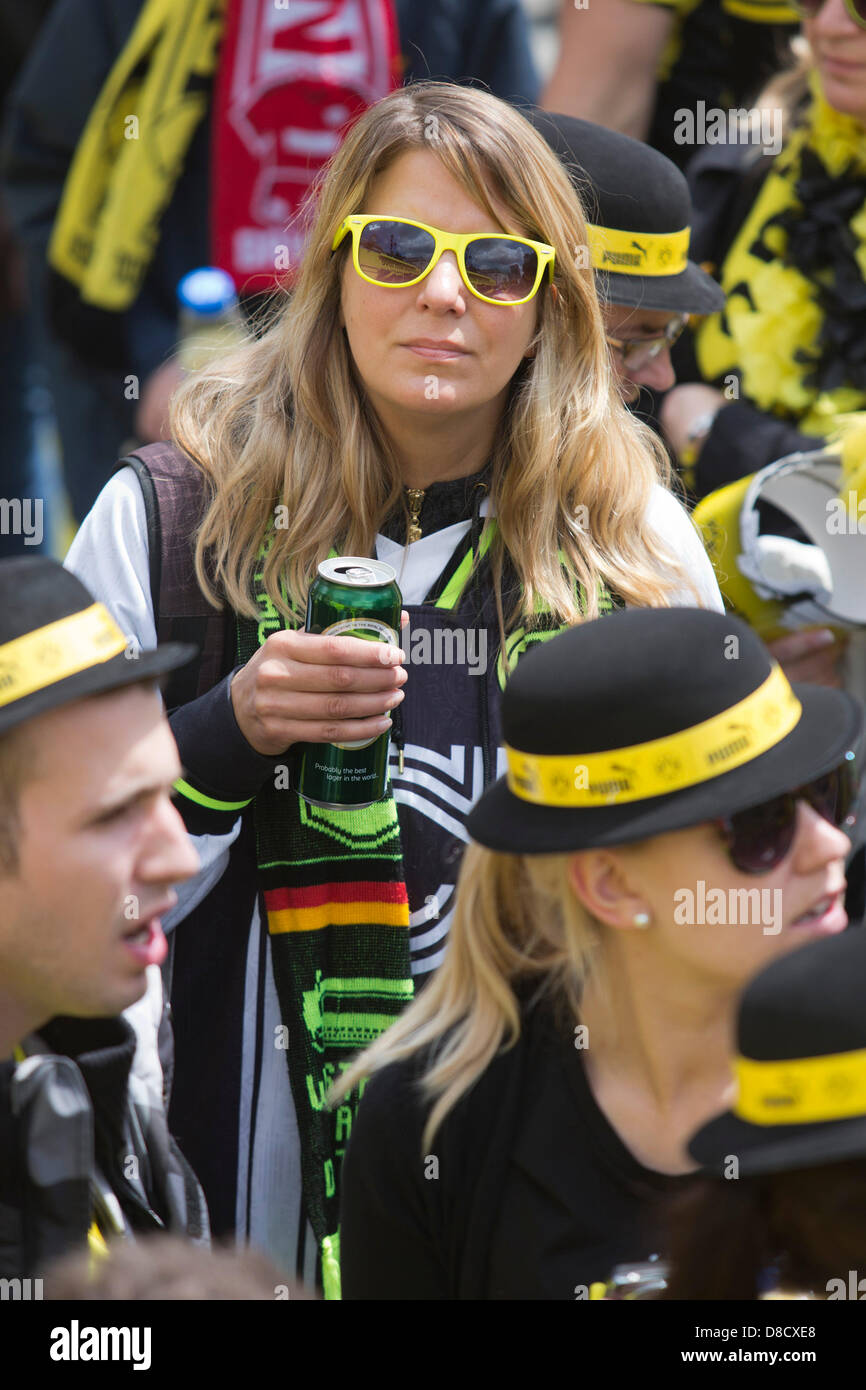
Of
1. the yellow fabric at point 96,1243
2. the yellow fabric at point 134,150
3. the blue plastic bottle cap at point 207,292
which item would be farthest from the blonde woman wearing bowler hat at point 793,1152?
the yellow fabric at point 134,150

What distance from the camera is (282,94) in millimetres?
4098

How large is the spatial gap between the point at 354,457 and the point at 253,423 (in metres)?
0.18

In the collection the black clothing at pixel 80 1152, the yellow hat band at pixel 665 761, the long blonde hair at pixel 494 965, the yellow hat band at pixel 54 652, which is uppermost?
the yellow hat band at pixel 54 652

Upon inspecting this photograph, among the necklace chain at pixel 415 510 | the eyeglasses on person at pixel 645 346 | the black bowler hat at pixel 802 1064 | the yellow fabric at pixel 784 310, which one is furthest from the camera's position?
the yellow fabric at pixel 784 310

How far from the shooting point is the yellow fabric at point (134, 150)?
4.11 metres

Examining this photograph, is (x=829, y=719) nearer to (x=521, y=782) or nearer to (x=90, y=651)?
(x=521, y=782)

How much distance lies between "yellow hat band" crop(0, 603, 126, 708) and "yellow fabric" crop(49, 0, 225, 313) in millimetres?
→ 2722

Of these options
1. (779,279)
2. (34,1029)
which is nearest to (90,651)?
(34,1029)

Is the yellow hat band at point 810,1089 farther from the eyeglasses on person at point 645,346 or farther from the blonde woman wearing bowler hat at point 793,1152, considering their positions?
the eyeglasses on person at point 645,346

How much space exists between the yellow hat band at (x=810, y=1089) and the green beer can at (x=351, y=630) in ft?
2.77

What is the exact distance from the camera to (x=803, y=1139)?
4.79ft

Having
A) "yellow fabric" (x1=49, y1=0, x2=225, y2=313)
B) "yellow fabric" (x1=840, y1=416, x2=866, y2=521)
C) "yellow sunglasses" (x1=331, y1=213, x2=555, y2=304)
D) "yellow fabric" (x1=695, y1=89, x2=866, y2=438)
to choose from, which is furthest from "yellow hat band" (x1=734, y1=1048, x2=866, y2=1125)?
"yellow fabric" (x1=49, y1=0, x2=225, y2=313)

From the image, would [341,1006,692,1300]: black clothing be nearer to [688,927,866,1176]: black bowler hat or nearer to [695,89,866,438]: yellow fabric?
[688,927,866,1176]: black bowler hat

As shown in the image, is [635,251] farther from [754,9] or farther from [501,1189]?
[501,1189]
